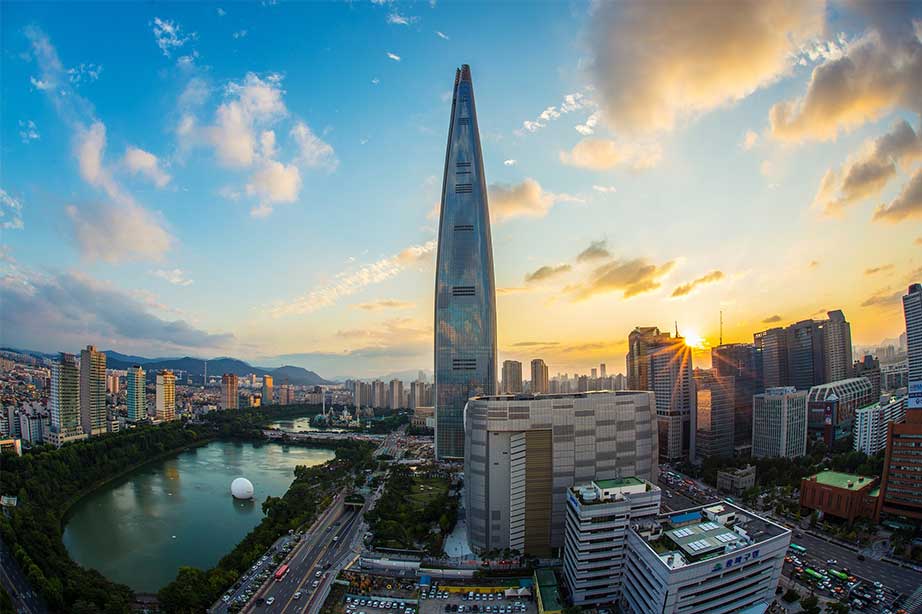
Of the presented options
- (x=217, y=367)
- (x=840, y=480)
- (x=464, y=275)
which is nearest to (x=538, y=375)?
(x=464, y=275)

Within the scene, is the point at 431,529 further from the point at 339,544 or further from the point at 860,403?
the point at 860,403

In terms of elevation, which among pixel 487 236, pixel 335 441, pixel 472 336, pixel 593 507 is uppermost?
pixel 487 236

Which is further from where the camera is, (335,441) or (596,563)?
(335,441)

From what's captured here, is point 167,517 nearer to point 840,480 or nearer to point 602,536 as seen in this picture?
point 602,536

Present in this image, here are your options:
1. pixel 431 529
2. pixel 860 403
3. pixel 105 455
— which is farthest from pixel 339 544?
pixel 860 403

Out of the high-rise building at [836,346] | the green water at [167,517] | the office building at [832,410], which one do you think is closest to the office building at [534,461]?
the green water at [167,517]

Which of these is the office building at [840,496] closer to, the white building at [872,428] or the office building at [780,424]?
the white building at [872,428]
